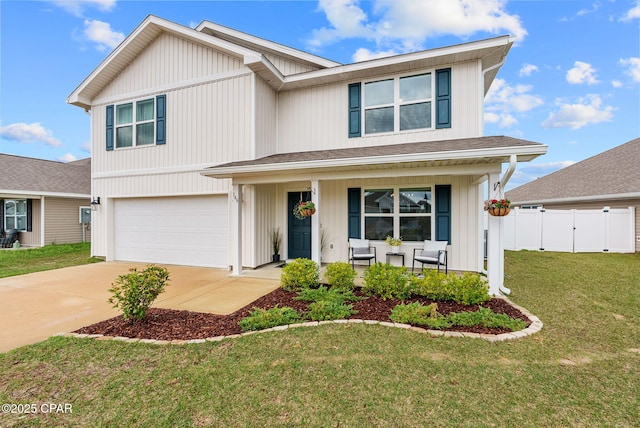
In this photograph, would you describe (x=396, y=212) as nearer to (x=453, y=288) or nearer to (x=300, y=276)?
(x=453, y=288)

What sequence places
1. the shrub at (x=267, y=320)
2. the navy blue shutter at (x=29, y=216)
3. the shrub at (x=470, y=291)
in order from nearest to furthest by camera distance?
the shrub at (x=267, y=320) < the shrub at (x=470, y=291) < the navy blue shutter at (x=29, y=216)

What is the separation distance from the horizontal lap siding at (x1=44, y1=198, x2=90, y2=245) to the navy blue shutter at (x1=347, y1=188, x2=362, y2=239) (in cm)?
1427

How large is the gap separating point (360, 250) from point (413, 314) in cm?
333

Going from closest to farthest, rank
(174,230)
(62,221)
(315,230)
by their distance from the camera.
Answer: (315,230) → (174,230) → (62,221)

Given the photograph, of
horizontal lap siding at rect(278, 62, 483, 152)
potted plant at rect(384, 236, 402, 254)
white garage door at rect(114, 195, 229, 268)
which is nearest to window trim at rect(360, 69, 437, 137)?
horizontal lap siding at rect(278, 62, 483, 152)

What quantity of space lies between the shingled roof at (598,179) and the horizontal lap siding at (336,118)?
8667 millimetres

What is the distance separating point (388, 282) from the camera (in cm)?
503

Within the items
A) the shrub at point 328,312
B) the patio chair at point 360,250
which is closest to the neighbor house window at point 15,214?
the patio chair at point 360,250

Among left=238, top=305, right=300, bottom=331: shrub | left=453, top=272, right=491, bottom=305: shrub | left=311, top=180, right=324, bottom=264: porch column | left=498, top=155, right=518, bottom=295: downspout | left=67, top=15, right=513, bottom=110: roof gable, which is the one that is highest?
left=67, top=15, right=513, bottom=110: roof gable

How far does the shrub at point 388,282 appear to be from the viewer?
197 inches

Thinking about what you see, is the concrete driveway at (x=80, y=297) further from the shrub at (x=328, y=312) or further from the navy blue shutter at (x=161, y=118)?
the navy blue shutter at (x=161, y=118)

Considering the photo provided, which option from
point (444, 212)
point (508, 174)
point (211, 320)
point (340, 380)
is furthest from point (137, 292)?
point (444, 212)

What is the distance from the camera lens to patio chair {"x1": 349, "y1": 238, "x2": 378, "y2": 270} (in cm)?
707

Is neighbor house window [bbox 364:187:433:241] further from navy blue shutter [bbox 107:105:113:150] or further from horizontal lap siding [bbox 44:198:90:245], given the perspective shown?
horizontal lap siding [bbox 44:198:90:245]
